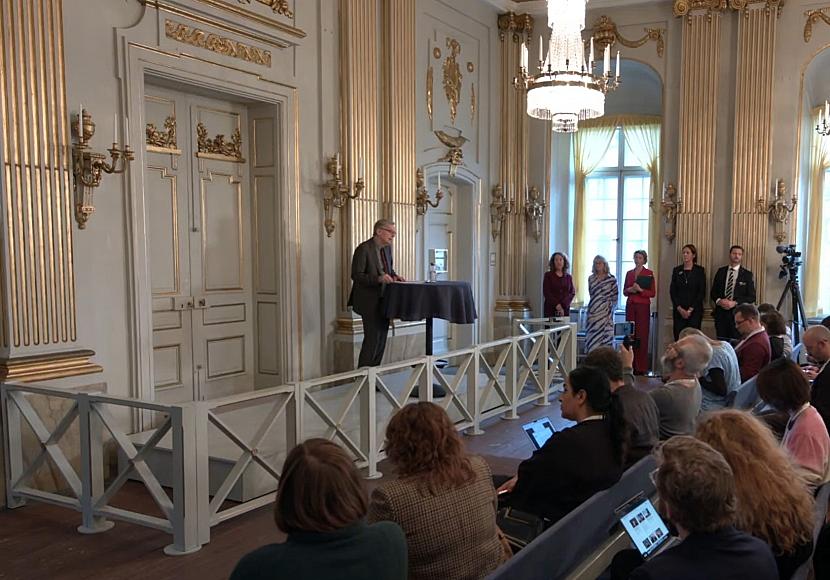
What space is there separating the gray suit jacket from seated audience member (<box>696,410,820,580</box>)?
454cm

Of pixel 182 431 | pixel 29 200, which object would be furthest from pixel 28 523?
pixel 29 200

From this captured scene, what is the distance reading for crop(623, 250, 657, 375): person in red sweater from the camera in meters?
9.55

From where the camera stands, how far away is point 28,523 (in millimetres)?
4230

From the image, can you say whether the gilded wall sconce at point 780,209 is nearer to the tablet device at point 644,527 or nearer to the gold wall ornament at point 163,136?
the gold wall ornament at point 163,136

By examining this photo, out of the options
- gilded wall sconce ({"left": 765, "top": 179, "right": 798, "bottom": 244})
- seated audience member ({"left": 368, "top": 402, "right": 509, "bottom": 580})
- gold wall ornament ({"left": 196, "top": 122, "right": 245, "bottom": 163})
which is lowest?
seated audience member ({"left": 368, "top": 402, "right": 509, "bottom": 580})

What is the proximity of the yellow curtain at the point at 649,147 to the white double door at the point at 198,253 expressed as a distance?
6.70 metres

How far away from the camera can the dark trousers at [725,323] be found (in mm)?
9016

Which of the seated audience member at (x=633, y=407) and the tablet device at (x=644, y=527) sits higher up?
the seated audience member at (x=633, y=407)

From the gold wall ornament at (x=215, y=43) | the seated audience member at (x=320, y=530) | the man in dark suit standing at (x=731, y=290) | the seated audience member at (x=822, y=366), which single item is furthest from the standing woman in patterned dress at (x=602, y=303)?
the seated audience member at (x=320, y=530)

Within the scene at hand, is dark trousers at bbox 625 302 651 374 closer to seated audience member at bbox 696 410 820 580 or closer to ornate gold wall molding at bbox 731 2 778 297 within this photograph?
ornate gold wall molding at bbox 731 2 778 297

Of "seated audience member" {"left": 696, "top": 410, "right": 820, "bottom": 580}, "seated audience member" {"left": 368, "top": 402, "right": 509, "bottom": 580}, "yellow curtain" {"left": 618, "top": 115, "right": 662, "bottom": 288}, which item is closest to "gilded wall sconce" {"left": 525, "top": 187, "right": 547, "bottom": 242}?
"yellow curtain" {"left": 618, "top": 115, "right": 662, "bottom": 288}

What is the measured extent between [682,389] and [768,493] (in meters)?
1.65

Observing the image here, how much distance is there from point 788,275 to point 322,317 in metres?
5.86

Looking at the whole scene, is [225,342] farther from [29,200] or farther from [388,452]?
[388,452]
